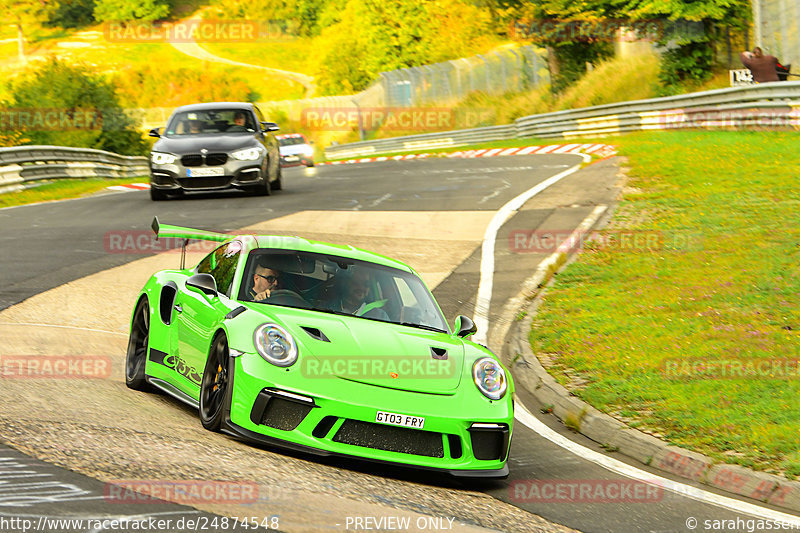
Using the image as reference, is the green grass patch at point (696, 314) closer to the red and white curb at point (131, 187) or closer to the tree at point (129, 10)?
the red and white curb at point (131, 187)

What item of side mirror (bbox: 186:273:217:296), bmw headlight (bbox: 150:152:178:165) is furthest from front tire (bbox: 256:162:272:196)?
side mirror (bbox: 186:273:217:296)

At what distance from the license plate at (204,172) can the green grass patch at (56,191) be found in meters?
5.80

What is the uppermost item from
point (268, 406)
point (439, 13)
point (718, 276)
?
point (439, 13)

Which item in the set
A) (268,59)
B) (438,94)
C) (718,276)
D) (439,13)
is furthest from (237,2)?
(718,276)

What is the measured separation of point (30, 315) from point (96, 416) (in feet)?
14.8

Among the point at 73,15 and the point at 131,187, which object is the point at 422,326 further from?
the point at 73,15

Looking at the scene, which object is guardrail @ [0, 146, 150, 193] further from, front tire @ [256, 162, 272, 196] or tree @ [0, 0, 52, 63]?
tree @ [0, 0, 52, 63]

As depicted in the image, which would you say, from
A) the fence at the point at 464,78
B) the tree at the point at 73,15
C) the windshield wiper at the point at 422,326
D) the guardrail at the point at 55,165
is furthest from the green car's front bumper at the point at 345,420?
the tree at the point at 73,15

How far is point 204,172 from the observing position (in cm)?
2077

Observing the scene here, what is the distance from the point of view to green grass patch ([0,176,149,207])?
81.9 feet

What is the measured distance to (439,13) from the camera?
280ft

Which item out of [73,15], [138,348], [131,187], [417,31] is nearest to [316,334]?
[138,348]

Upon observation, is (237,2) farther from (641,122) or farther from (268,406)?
(268,406)

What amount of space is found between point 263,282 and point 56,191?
71.3 feet
